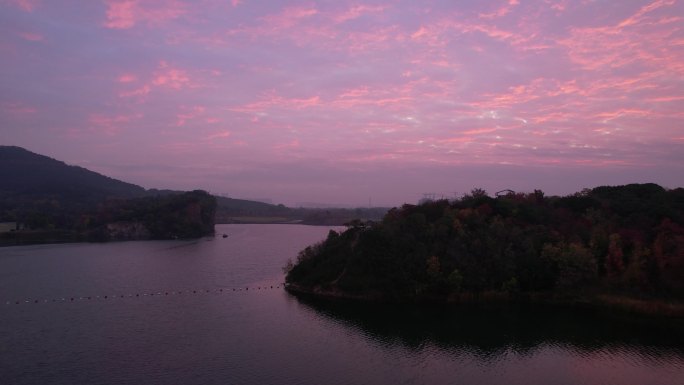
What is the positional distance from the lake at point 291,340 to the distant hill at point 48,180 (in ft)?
340

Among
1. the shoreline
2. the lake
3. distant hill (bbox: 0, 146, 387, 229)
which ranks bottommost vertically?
the lake

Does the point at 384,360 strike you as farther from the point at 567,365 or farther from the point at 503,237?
the point at 503,237

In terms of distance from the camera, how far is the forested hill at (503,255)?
3722cm

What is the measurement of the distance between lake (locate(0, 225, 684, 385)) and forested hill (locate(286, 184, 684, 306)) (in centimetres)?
326

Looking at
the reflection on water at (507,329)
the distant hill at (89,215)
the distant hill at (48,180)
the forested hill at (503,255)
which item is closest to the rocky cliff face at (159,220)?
the distant hill at (89,215)

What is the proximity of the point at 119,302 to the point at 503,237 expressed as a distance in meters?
31.2

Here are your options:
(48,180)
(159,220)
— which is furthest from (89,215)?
(48,180)

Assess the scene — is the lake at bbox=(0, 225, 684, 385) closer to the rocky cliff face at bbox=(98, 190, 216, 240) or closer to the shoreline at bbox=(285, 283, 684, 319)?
the shoreline at bbox=(285, 283, 684, 319)

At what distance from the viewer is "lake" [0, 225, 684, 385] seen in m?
22.2

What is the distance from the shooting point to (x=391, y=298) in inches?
1489

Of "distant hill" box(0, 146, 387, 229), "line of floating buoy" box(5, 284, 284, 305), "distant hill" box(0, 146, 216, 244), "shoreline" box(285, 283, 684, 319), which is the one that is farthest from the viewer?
"distant hill" box(0, 146, 387, 229)

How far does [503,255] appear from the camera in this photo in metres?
39.8

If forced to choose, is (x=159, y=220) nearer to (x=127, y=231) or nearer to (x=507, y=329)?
(x=127, y=231)

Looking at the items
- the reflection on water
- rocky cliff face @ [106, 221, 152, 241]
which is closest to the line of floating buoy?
the reflection on water
